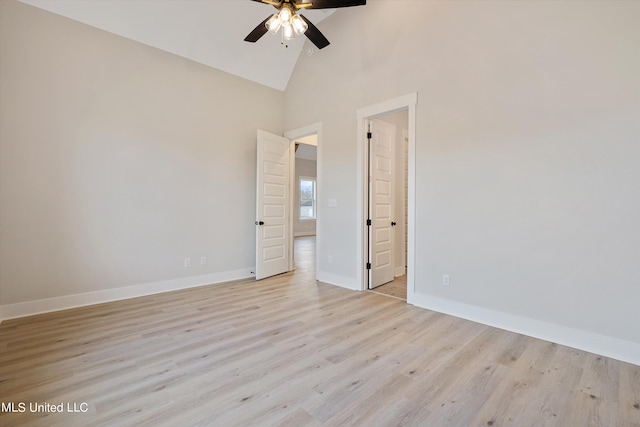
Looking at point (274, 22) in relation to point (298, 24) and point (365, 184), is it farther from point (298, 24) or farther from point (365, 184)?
point (365, 184)

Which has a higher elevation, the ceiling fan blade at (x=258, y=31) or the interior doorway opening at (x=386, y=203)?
the ceiling fan blade at (x=258, y=31)

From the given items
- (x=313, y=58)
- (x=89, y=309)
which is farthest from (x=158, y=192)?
(x=313, y=58)

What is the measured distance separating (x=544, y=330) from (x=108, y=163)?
5086mm

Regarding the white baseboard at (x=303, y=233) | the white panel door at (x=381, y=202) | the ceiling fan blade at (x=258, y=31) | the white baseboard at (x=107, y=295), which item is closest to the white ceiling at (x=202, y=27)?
the ceiling fan blade at (x=258, y=31)

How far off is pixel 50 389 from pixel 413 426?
228cm

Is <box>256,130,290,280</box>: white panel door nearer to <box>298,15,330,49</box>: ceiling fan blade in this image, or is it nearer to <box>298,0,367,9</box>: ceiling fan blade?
<box>298,15,330,49</box>: ceiling fan blade

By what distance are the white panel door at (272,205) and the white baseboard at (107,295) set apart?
0.60m

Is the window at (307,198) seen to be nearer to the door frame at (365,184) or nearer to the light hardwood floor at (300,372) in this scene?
the door frame at (365,184)

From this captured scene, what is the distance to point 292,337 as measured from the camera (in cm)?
262

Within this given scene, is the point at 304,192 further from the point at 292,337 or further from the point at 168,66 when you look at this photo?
the point at 292,337

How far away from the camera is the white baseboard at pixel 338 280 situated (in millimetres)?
4213

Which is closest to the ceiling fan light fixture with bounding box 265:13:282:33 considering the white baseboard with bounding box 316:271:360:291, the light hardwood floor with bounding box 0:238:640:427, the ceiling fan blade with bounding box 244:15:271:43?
the ceiling fan blade with bounding box 244:15:271:43

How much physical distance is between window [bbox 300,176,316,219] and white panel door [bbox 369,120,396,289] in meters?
7.41

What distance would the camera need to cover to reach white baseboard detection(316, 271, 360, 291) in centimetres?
421
